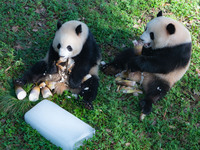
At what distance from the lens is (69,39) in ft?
13.4

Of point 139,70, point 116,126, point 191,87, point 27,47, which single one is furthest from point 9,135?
point 191,87

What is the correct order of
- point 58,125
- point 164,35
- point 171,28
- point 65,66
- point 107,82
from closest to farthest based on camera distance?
point 58,125 → point 171,28 → point 164,35 → point 65,66 → point 107,82

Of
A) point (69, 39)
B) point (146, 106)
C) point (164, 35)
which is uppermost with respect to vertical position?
point (69, 39)

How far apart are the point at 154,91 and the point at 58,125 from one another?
1992mm

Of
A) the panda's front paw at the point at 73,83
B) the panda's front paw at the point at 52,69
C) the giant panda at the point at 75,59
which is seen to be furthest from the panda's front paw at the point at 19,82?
the panda's front paw at the point at 73,83

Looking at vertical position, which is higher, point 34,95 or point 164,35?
point 164,35

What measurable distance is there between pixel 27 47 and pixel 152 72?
2754mm

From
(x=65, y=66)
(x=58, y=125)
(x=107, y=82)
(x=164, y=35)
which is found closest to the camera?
(x=58, y=125)

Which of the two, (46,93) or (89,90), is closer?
(46,93)

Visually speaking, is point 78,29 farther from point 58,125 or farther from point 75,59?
point 58,125

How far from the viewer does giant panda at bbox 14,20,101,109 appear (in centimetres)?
412

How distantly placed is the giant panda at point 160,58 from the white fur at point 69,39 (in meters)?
1.14

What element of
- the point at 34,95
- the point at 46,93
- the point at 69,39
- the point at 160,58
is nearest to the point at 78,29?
the point at 69,39

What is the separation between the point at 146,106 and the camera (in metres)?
4.44
